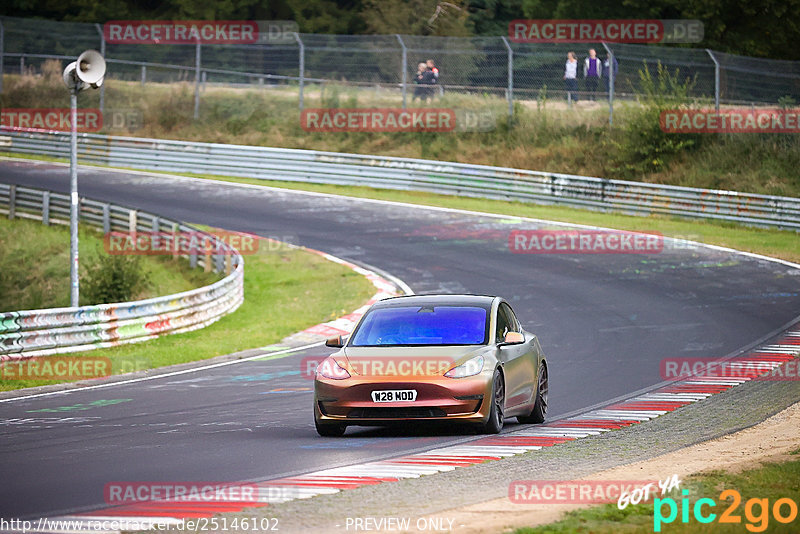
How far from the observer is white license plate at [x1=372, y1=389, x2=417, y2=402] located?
11.2 meters

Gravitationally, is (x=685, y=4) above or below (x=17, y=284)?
above

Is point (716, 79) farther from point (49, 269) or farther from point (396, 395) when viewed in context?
point (396, 395)

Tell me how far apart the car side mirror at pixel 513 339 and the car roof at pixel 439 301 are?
64cm

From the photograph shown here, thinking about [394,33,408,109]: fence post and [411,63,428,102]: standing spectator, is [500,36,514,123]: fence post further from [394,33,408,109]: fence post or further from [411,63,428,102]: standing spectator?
[394,33,408,109]: fence post

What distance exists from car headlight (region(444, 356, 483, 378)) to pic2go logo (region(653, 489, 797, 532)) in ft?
12.2

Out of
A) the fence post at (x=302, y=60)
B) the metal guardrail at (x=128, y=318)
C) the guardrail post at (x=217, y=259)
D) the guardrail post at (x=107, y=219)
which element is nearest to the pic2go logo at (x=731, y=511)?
the metal guardrail at (x=128, y=318)

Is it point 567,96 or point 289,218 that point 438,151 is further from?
point 289,218

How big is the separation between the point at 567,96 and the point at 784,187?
8115mm

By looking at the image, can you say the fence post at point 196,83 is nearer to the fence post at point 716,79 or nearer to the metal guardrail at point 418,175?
the metal guardrail at point 418,175

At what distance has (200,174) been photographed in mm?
42500

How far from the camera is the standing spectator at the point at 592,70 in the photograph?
124 feet

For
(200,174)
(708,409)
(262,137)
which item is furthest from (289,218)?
(708,409)

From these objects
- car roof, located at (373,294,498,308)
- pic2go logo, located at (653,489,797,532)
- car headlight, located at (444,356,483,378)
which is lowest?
car headlight, located at (444,356,483,378)

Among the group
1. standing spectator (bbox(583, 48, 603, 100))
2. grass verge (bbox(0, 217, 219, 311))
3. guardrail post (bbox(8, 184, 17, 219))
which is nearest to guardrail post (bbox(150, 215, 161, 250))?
grass verge (bbox(0, 217, 219, 311))
